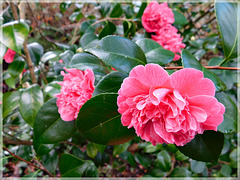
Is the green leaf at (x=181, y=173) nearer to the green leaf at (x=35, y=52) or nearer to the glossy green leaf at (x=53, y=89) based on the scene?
the glossy green leaf at (x=53, y=89)

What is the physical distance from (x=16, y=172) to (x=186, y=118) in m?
1.88

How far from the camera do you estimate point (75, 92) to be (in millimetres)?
531

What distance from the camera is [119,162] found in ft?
4.68

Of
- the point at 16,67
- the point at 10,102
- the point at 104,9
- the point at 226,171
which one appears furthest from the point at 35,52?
the point at 226,171

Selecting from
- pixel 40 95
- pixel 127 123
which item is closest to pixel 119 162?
pixel 40 95

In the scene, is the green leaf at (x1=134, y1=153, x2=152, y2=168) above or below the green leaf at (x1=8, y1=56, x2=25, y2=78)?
below

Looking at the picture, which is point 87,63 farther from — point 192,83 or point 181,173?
point 181,173

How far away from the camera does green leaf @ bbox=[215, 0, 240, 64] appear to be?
0.52m

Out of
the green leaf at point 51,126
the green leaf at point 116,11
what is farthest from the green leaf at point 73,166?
the green leaf at point 116,11

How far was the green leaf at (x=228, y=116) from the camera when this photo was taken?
0.42 m

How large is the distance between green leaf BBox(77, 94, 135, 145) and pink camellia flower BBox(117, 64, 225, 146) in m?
0.07

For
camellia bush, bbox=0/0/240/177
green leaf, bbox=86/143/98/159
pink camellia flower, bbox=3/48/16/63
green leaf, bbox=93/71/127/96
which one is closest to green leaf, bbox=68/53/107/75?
camellia bush, bbox=0/0/240/177

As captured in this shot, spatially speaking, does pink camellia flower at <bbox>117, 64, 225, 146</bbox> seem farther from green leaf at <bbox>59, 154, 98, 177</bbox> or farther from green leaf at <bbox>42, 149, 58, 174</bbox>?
green leaf at <bbox>42, 149, 58, 174</bbox>

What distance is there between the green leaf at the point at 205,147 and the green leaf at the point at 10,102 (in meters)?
0.72
